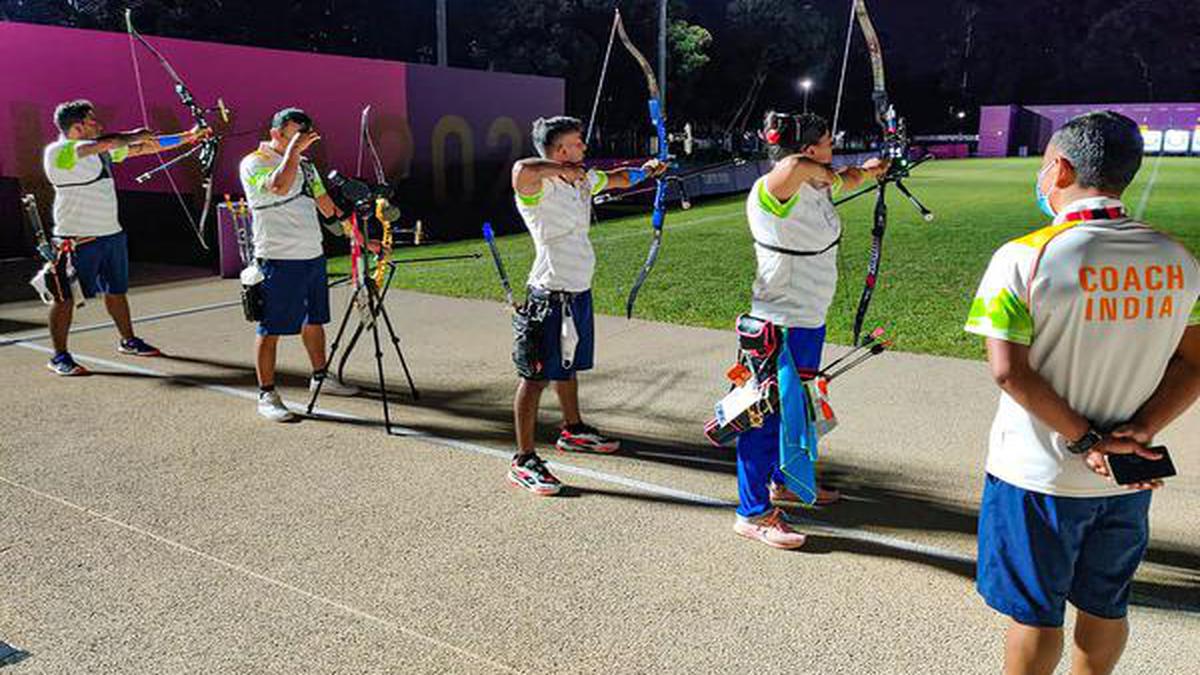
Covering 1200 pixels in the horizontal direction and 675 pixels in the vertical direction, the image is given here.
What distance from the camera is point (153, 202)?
13.9 metres

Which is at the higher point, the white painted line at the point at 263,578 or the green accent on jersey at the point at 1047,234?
the green accent on jersey at the point at 1047,234

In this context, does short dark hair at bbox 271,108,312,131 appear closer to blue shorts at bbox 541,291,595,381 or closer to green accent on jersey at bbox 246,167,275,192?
green accent on jersey at bbox 246,167,275,192

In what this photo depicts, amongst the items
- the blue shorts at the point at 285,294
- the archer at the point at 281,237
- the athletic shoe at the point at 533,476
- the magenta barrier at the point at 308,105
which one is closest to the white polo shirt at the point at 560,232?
the athletic shoe at the point at 533,476

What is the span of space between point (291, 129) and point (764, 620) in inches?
152

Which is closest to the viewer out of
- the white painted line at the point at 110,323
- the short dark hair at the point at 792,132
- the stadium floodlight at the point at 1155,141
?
the short dark hair at the point at 792,132

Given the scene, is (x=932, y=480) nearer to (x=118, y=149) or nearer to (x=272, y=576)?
(x=272, y=576)

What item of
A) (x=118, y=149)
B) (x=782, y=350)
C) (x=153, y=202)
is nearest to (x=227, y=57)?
(x=153, y=202)

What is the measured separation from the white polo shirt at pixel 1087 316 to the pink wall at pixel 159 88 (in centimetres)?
1337

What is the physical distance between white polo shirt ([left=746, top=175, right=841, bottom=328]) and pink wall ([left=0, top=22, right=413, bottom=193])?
459 inches

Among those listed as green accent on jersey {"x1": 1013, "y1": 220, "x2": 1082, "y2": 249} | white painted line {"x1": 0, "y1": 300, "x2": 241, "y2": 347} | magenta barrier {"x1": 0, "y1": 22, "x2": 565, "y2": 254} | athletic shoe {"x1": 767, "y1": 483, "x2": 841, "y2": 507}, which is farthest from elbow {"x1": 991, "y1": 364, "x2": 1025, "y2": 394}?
magenta barrier {"x1": 0, "y1": 22, "x2": 565, "y2": 254}

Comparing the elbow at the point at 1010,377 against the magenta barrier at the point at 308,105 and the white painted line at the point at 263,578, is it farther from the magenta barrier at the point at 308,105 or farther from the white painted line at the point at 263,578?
the magenta barrier at the point at 308,105

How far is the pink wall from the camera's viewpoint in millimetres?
12898

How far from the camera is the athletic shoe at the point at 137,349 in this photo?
739 cm

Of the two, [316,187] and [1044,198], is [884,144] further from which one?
[316,187]
